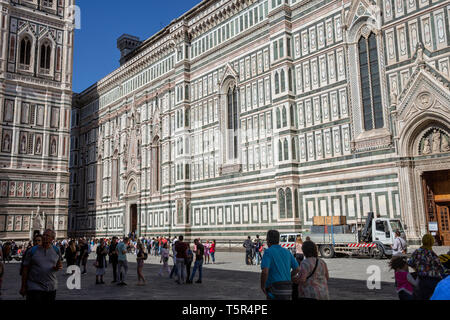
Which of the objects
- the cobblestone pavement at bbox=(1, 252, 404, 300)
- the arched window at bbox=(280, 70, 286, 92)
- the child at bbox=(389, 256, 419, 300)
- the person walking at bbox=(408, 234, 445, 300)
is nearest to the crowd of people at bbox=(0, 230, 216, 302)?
the cobblestone pavement at bbox=(1, 252, 404, 300)

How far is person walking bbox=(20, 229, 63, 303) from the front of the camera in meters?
5.87

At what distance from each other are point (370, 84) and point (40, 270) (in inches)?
994

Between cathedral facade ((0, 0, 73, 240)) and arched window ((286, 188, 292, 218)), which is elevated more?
cathedral facade ((0, 0, 73, 240))

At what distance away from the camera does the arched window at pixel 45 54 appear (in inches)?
2009

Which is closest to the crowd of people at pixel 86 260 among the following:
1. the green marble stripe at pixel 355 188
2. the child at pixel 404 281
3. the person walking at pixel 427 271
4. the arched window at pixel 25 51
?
the child at pixel 404 281

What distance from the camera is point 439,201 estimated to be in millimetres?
23859

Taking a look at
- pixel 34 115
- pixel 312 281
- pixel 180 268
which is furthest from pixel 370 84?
pixel 34 115

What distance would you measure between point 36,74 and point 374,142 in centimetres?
4304

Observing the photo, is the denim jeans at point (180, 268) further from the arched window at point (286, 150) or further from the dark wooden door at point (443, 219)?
the arched window at point (286, 150)

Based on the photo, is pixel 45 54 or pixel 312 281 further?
pixel 45 54

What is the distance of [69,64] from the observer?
5253 cm

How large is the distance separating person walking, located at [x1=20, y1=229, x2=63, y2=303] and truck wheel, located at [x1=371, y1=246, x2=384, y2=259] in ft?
65.8

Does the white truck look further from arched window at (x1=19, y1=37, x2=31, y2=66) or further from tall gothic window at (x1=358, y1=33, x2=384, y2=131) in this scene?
arched window at (x1=19, y1=37, x2=31, y2=66)

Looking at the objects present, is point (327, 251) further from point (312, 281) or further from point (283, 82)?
point (312, 281)
